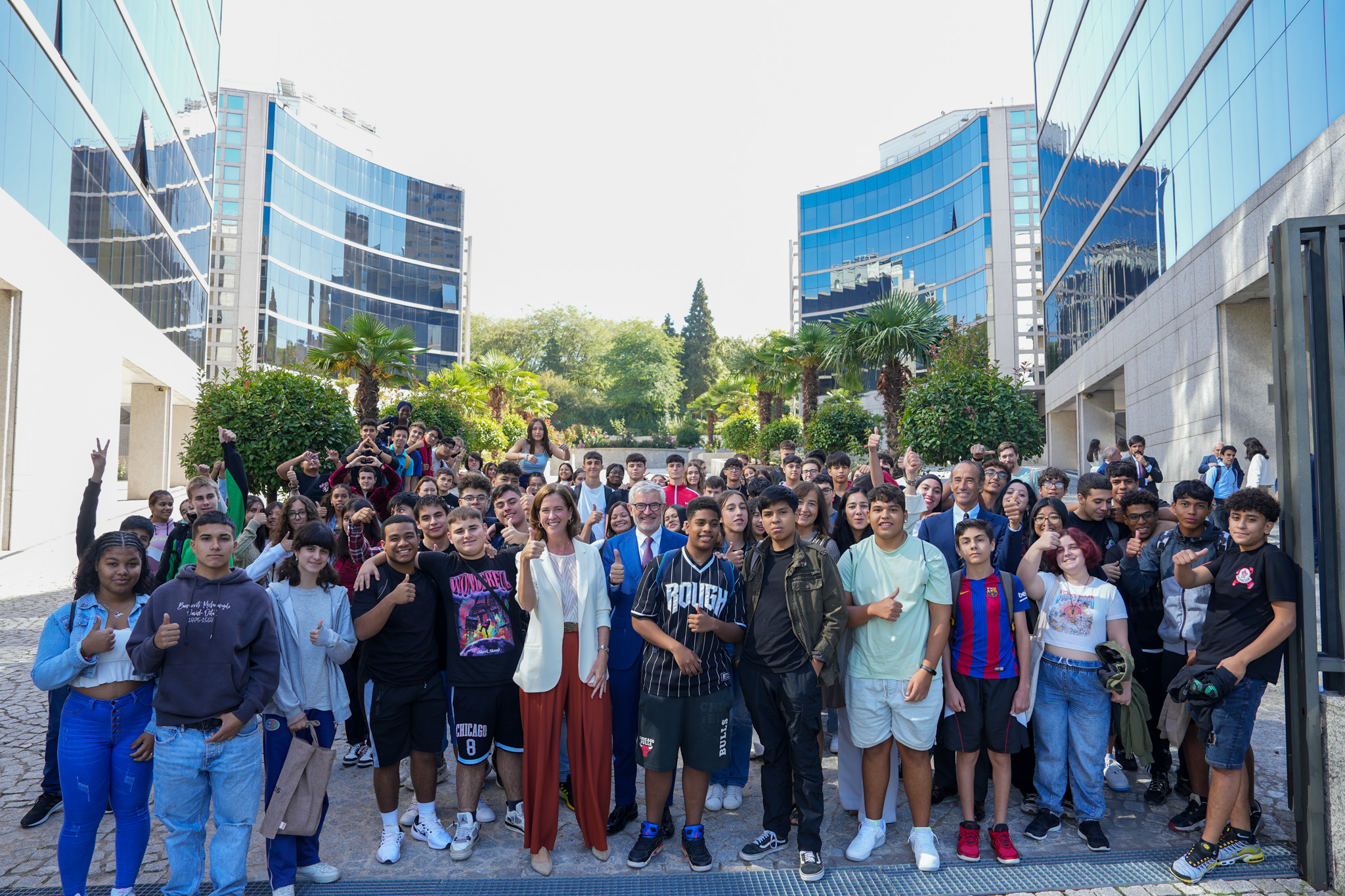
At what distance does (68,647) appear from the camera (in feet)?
11.2

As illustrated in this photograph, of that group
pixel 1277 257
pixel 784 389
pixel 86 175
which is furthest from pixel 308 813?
pixel 784 389

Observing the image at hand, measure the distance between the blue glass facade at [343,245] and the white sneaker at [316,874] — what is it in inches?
1837

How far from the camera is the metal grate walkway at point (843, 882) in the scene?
3.67 meters

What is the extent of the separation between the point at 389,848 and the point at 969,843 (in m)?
3.01

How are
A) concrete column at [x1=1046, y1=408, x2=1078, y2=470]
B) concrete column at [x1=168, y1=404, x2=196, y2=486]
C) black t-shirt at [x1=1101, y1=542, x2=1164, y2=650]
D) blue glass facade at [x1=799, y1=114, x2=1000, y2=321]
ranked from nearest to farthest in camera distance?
1. black t-shirt at [x1=1101, y1=542, x2=1164, y2=650]
2. concrete column at [x1=168, y1=404, x2=196, y2=486]
3. concrete column at [x1=1046, y1=408, x2=1078, y2=470]
4. blue glass facade at [x1=799, y1=114, x2=1000, y2=321]

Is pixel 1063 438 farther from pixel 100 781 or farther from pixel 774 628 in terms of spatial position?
pixel 100 781

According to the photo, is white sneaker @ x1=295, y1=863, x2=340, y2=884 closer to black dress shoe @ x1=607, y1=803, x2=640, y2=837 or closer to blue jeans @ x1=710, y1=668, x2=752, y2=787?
black dress shoe @ x1=607, y1=803, x2=640, y2=837

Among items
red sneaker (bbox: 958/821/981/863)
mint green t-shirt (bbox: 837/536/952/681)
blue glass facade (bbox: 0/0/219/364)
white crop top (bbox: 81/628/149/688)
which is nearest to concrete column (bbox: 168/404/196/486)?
blue glass facade (bbox: 0/0/219/364)

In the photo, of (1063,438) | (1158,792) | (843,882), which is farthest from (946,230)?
(843,882)

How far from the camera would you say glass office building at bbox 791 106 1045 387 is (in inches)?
1954

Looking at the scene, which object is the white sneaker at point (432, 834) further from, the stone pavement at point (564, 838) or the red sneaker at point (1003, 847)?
the red sneaker at point (1003, 847)

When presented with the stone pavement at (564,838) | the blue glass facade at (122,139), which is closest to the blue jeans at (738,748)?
the stone pavement at (564,838)

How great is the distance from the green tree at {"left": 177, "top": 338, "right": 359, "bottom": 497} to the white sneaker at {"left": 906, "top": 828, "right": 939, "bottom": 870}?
871cm

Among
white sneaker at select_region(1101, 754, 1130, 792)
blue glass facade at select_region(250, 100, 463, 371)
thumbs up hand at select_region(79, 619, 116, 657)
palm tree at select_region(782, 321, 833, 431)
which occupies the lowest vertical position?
white sneaker at select_region(1101, 754, 1130, 792)
